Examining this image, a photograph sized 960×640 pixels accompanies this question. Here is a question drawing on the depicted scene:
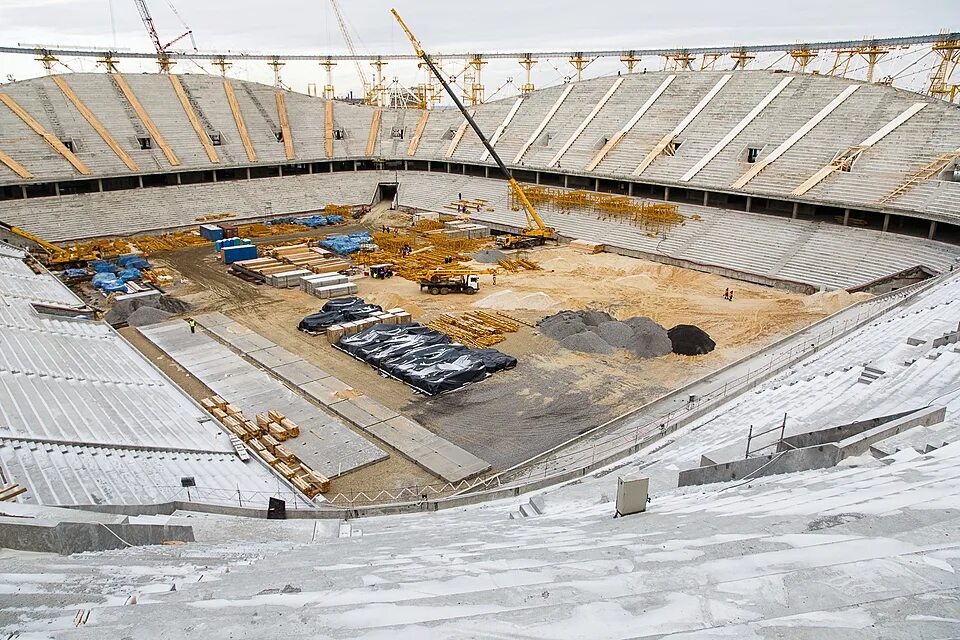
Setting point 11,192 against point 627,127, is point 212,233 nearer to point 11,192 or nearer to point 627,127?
point 11,192

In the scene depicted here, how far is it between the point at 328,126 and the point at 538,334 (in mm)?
37432

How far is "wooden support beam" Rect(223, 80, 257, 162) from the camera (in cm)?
4700

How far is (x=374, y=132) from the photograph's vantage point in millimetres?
53250

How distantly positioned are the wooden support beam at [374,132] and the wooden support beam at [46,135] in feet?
67.3

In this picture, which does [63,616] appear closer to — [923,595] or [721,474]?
[923,595]

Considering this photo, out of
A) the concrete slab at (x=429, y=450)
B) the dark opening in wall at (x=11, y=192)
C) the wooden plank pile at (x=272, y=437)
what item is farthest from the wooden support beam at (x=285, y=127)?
the concrete slab at (x=429, y=450)

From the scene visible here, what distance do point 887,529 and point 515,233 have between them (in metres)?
35.1

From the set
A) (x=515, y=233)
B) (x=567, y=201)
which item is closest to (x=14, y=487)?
(x=515, y=233)

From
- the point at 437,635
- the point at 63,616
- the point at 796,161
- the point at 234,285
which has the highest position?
the point at 796,161

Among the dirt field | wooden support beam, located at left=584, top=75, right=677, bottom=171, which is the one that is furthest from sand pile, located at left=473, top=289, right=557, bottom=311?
wooden support beam, located at left=584, top=75, right=677, bottom=171

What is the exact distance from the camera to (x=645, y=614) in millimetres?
3955

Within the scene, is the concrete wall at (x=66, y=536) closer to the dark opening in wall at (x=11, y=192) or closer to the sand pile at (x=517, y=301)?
the sand pile at (x=517, y=301)

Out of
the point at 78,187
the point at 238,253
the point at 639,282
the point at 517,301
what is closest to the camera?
the point at 517,301

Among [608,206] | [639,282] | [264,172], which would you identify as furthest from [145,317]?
[264,172]
